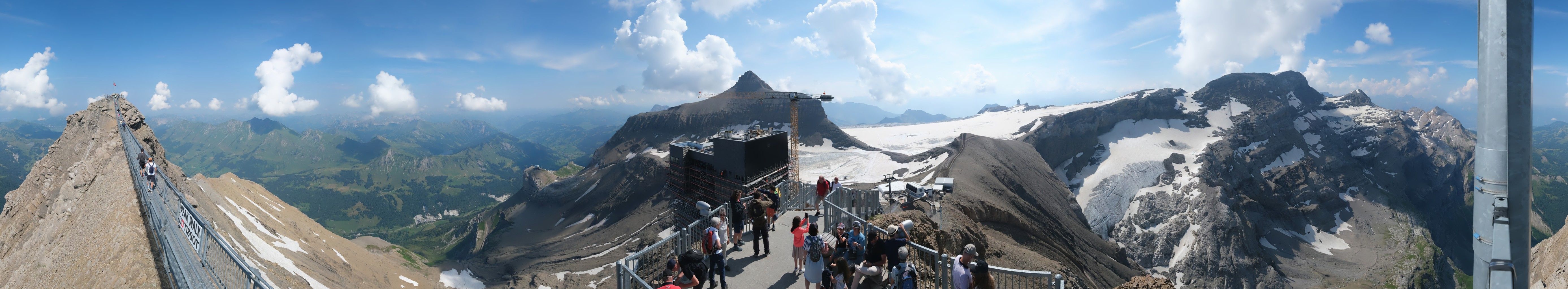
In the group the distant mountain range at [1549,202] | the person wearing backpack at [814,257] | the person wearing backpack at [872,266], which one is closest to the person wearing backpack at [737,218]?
the person wearing backpack at [814,257]

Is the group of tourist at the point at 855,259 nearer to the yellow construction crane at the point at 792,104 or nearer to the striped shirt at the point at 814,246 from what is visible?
the striped shirt at the point at 814,246

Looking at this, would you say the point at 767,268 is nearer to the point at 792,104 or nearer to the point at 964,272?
the point at 964,272

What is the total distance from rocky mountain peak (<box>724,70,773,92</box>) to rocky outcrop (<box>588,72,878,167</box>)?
8.21 meters

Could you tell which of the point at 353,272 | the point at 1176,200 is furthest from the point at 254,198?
the point at 1176,200

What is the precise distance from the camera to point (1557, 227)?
130375 mm

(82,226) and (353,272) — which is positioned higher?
(82,226)

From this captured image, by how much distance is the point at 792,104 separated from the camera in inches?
3442

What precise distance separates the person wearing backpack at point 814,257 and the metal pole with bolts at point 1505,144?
7.44 meters

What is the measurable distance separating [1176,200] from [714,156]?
7533 centimetres

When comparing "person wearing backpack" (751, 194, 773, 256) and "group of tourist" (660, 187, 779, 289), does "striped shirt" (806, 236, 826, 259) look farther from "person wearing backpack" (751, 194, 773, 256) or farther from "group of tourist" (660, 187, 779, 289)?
"person wearing backpack" (751, 194, 773, 256)

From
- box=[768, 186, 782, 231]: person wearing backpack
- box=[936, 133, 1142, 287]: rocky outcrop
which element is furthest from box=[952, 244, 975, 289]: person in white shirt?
box=[936, 133, 1142, 287]: rocky outcrop

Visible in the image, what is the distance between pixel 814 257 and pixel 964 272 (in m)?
2.75

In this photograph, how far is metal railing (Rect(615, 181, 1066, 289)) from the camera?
29.5 feet

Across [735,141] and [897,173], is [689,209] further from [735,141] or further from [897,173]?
[897,173]
